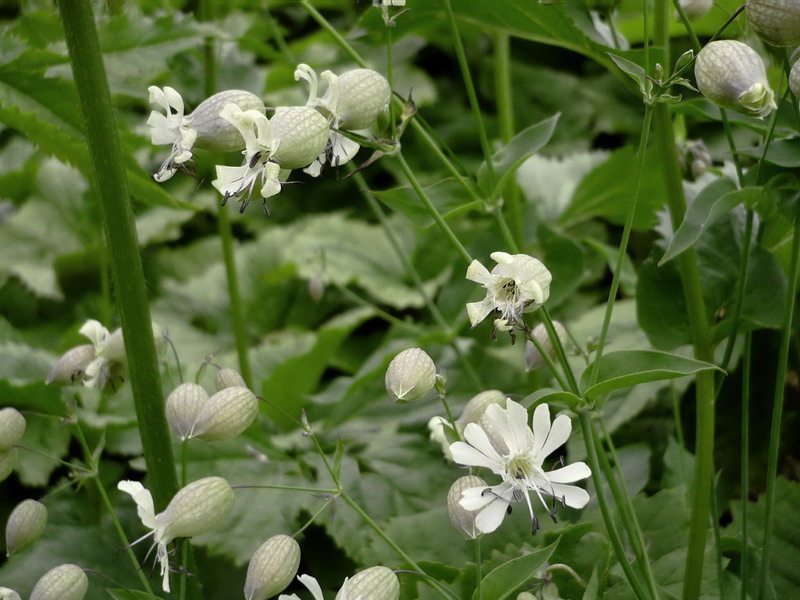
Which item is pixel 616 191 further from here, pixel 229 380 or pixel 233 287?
pixel 229 380

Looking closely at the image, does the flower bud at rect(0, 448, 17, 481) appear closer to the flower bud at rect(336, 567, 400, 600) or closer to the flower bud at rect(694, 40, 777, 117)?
the flower bud at rect(336, 567, 400, 600)

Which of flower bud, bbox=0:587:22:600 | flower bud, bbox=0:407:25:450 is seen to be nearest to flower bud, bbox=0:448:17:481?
flower bud, bbox=0:407:25:450

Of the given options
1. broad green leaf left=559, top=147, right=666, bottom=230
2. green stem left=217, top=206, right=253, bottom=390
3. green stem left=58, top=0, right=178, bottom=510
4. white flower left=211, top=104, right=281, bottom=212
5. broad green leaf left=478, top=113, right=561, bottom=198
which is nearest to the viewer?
white flower left=211, top=104, right=281, bottom=212

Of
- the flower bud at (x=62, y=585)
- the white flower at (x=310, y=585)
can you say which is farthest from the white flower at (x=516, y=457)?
the flower bud at (x=62, y=585)

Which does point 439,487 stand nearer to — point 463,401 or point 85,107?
point 463,401

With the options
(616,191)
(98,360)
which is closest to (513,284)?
(98,360)
